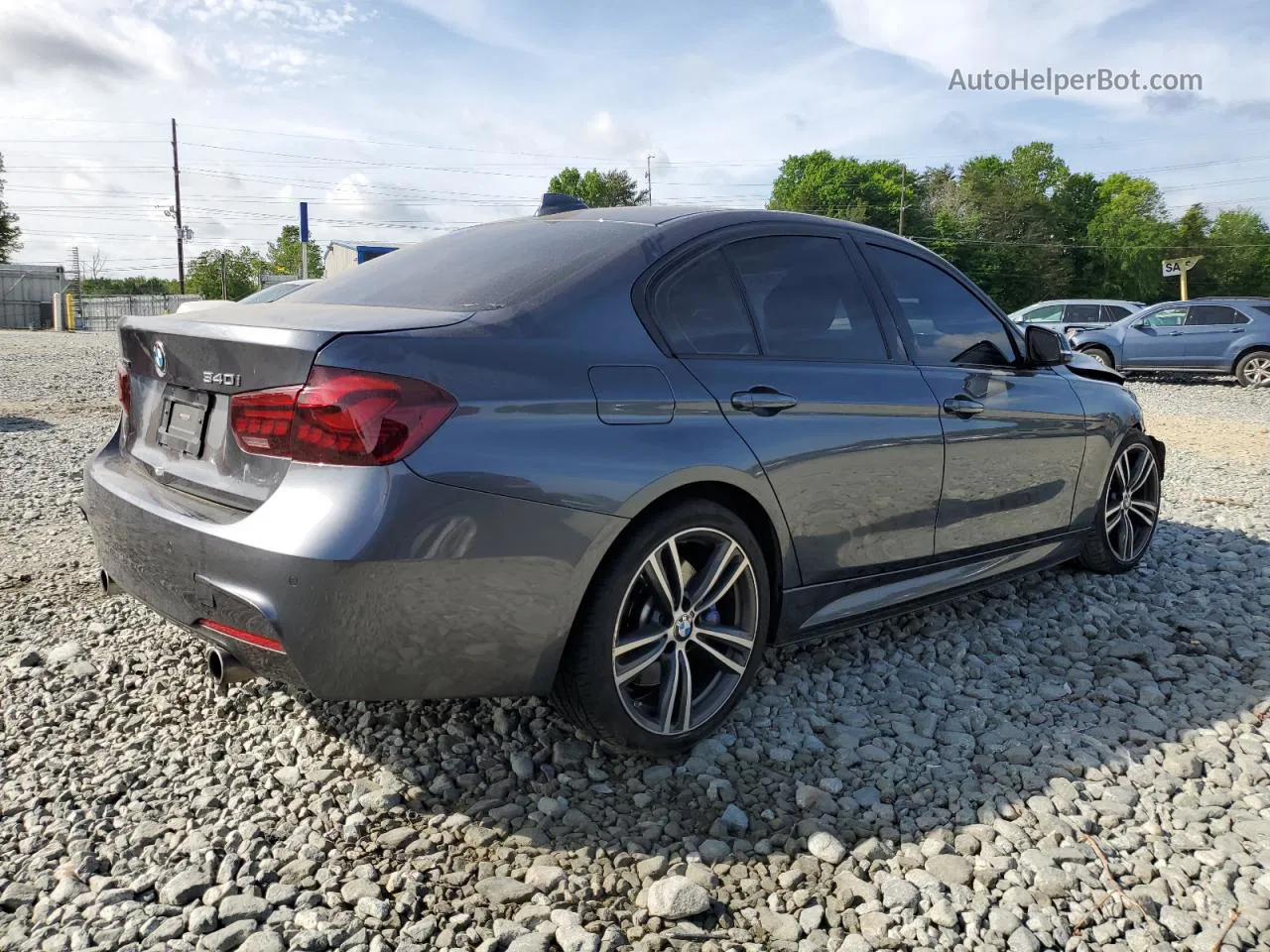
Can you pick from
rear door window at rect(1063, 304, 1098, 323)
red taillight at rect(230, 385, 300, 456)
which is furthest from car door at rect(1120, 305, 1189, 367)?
red taillight at rect(230, 385, 300, 456)

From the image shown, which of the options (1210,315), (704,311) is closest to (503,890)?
(704,311)

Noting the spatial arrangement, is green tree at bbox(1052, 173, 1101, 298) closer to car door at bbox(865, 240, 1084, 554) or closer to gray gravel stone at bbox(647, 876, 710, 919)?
car door at bbox(865, 240, 1084, 554)

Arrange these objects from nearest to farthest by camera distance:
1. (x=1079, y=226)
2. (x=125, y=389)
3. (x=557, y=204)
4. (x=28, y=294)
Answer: (x=125, y=389)
(x=557, y=204)
(x=28, y=294)
(x=1079, y=226)

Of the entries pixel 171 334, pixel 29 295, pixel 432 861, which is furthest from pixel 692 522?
pixel 29 295

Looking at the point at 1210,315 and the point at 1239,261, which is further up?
the point at 1239,261

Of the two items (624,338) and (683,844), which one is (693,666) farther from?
(624,338)

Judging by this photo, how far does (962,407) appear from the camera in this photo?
11.7 ft

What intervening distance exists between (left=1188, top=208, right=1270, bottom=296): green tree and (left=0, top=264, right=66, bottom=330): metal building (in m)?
76.2

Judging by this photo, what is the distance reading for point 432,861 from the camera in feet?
7.62

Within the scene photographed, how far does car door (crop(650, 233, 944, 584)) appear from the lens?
2869 mm

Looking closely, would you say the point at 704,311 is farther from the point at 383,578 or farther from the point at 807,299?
the point at 383,578

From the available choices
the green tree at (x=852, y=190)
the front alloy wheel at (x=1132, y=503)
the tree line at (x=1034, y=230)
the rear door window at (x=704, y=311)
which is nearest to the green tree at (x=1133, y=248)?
the tree line at (x=1034, y=230)

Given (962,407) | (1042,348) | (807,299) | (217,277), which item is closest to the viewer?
(807,299)

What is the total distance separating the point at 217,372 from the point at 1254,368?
60.7 feet
